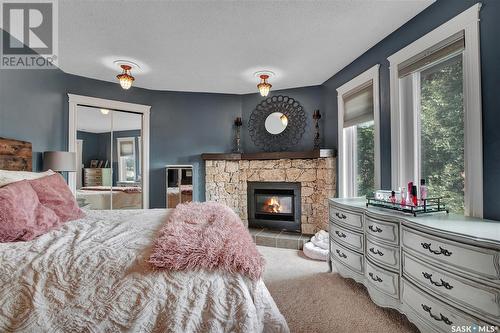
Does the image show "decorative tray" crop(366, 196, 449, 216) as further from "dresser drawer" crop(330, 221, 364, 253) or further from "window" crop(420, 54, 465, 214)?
"dresser drawer" crop(330, 221, 364, 253)

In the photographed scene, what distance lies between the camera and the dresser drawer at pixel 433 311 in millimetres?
1195

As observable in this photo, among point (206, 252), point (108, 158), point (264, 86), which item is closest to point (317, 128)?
point (264, 86)

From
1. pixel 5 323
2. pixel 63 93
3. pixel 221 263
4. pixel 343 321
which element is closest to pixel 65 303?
pixel 5 323

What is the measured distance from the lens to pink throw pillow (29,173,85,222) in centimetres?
174

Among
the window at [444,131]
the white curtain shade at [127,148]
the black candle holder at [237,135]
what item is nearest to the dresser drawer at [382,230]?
the window at [444,131]

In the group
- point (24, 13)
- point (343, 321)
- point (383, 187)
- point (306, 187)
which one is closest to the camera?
point (343, 321)

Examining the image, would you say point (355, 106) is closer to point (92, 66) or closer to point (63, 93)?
point (92, 66)

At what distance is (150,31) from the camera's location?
2258 millimetres

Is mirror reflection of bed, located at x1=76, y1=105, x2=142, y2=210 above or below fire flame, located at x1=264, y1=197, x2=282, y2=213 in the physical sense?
above

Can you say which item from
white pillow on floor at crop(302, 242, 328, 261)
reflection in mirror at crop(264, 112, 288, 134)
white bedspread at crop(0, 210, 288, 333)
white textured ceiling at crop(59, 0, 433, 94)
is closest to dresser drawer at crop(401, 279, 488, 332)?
white bedspread at crop(0, 210, 288, 333)

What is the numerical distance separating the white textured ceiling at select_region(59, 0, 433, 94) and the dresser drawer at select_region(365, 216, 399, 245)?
5.85 ft

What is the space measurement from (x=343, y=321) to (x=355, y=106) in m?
2.37
